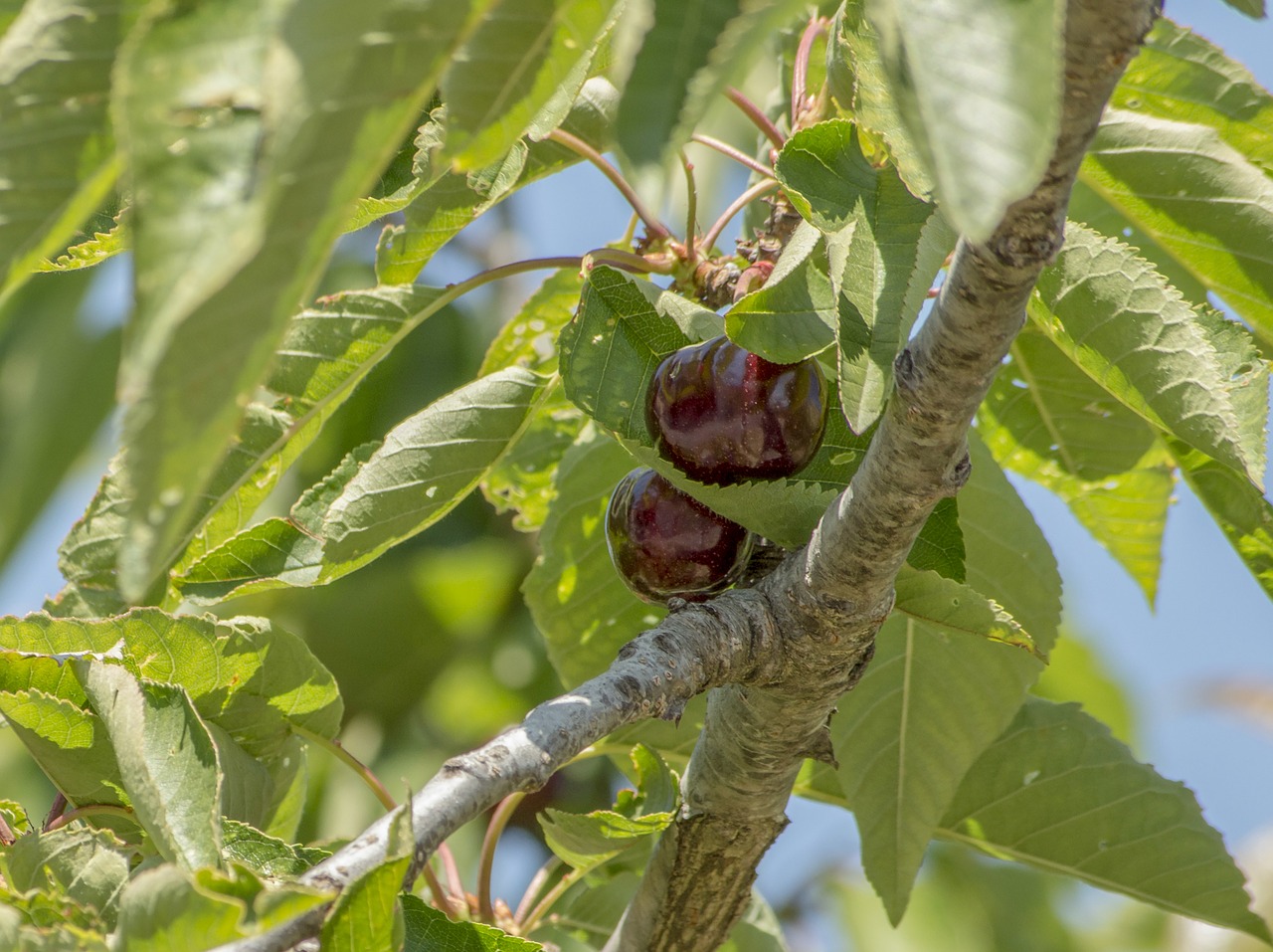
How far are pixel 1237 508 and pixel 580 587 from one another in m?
0.60

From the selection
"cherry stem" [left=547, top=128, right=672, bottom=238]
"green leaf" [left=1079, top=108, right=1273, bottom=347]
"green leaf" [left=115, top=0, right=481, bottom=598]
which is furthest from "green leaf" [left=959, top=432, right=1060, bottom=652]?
"green leaf" [left=115, top=0, right=481, bottom=598]

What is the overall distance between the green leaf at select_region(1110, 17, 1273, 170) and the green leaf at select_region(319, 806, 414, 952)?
90cm

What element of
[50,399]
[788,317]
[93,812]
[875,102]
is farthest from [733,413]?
[50,399]

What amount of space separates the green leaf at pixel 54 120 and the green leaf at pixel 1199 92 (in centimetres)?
91

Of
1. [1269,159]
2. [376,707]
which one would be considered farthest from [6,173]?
[376,707]

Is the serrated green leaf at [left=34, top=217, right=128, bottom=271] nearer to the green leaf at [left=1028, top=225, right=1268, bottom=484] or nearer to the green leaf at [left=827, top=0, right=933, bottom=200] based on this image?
the green leaf at [left=827, top=0, right=933, bottom=200]

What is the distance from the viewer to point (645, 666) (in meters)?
0.72

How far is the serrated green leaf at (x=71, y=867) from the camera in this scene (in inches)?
30.9

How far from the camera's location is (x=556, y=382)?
1.06m

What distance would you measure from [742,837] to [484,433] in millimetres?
387

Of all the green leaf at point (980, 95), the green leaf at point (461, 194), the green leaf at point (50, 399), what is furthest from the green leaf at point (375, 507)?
the green leaf at point (50, 399)

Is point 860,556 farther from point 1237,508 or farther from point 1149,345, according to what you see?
point 1237,508

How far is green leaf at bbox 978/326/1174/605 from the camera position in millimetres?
1245

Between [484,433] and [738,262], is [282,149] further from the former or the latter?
[738,262]
